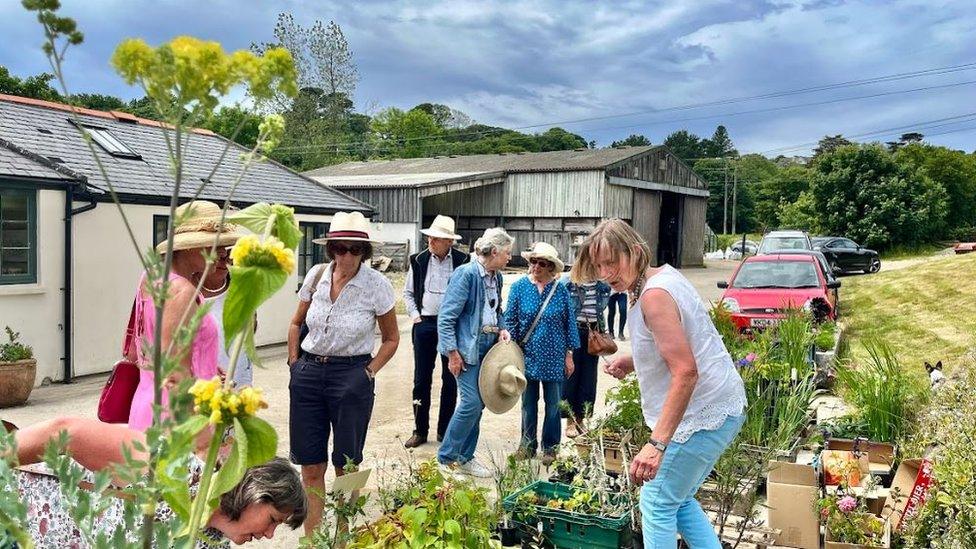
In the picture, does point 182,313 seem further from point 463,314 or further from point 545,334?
point 545,334

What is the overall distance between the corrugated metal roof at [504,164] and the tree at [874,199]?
10487 millimetres

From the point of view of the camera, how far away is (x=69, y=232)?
29.0 ft

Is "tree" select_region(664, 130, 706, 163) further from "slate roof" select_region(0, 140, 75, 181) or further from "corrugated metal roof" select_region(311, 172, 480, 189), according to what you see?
"slate roof" select_region(0, 140, 75, 181)

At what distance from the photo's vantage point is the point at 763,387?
5562 millimetres

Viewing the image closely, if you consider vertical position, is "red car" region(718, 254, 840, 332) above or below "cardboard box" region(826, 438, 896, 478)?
above

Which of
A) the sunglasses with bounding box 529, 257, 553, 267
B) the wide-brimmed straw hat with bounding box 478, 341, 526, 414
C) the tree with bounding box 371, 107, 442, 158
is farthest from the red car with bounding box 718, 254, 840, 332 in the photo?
the tree with bounding box 371, 107, 442, 158

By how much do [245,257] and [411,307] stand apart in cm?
583

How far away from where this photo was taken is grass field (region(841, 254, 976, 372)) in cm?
957

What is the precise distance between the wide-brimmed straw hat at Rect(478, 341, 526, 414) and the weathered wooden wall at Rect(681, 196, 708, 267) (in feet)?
92.4

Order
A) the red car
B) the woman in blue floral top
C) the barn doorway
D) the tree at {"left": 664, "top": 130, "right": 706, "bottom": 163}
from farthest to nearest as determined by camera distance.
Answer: the tree at {"left": 664, "top": 130, "right": 706, "bottom": 163}, the barn doorway, the red car, the woman in blue floral top

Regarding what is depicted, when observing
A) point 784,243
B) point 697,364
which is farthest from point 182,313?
point 784,243

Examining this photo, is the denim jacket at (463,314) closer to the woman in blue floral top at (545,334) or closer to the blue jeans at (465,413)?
the blue jeans at (465,413)

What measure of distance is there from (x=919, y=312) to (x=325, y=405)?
39.2ft

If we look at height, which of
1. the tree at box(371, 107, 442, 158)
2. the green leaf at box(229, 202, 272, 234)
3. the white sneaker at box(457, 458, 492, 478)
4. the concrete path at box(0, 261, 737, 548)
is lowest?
the concrete path at box(0, 261, 737, 548)
